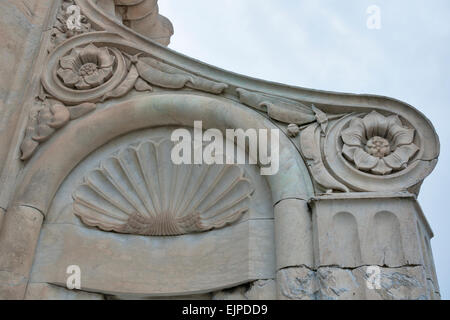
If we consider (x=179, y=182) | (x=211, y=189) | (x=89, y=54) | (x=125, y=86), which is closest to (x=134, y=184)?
(x=179, y=182)

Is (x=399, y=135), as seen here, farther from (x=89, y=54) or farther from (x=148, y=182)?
(x=89, y=54)

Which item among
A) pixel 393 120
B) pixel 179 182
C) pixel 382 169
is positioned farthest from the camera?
pixel 179 182

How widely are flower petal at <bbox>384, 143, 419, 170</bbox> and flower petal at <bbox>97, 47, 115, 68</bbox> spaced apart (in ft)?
8.98

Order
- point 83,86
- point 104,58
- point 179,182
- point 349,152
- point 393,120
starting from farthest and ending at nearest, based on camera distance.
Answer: point 104,58
point 83,86
point 179,182
point 393,120
point 349,152

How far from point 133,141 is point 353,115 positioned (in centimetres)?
204

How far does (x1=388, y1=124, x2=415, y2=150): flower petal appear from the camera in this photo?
3.71 meters

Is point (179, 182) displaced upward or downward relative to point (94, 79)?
downward

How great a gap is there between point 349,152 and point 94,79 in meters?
2.48

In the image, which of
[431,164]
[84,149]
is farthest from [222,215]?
[431,164]

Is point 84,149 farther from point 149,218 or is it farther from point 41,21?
point 41,21

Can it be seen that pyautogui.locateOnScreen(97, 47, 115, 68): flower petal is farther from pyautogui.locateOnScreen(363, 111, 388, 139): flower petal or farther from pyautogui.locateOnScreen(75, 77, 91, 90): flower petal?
pyautogui.locateOnScreen(363, 111, 388, 139): flower petal

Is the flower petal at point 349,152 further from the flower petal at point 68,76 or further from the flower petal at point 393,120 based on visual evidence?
the flower petal at point 68,76

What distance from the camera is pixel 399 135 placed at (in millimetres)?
3746

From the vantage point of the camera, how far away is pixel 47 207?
3.91 meters
